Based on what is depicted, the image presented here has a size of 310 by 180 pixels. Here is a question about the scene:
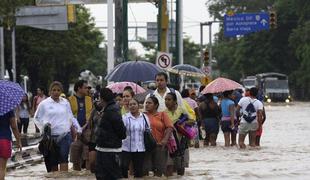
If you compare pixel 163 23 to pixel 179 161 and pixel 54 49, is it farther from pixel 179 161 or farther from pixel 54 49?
pixel 54 49

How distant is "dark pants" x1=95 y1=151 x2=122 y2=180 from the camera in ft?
36.7

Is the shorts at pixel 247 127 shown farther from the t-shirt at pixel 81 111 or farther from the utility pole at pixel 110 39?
the utility pole at pixel 110 39

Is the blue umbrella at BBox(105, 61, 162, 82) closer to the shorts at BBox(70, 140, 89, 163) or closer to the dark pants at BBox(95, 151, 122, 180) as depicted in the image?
the shorts at BBox(70, 140, 89, 163)

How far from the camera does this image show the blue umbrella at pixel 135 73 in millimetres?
17078

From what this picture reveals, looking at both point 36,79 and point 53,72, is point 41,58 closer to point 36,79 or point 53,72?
point 36,79

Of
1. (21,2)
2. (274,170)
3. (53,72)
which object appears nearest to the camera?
(274,170)

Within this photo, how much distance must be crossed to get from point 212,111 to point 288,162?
4.43 meters

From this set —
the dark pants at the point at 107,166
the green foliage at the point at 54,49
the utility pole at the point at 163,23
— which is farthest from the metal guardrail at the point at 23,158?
the green foliage at the point at 54,49

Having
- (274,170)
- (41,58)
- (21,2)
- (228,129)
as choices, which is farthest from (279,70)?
(274,170)

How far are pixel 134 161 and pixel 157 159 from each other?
1.50ft

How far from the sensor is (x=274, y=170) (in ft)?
50.8

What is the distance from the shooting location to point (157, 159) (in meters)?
14.0

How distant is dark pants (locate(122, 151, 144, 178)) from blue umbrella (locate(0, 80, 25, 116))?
2521mm

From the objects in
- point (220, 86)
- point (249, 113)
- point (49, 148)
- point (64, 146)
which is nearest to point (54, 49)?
point (220, 86)
